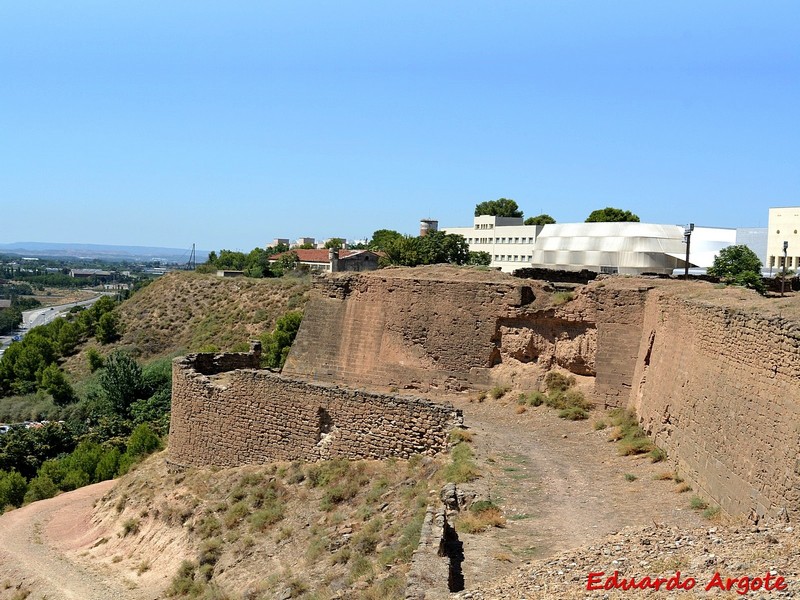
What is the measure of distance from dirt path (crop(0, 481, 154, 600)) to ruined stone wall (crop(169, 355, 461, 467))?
2726mm

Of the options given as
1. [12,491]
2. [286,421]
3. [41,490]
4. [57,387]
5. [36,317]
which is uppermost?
[286,421]

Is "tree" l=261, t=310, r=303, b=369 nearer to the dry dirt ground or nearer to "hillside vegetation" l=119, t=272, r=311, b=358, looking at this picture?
"hillside vegetation" l=119, t=272, r=311, b=358

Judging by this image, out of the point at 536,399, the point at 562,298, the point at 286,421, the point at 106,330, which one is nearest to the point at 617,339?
the point at 562,298

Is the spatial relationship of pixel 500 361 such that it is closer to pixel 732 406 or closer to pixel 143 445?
pixel 732 406

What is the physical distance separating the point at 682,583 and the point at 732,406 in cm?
446

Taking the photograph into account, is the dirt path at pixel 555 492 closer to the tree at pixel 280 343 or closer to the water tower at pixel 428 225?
the tree at pixel 280 343

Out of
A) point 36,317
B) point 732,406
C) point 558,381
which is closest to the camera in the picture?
point 732,406

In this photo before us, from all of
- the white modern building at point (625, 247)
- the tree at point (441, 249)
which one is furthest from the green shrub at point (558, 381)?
the tree at point (441, 249)

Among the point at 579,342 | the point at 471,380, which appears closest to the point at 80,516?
the point at 471,380

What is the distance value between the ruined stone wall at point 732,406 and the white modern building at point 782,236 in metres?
41.9

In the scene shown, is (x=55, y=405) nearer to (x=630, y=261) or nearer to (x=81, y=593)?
(x=81, y=593)

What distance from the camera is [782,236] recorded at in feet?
172

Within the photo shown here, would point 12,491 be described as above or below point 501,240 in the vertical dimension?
below

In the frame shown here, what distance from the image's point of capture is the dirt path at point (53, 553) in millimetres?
13922
